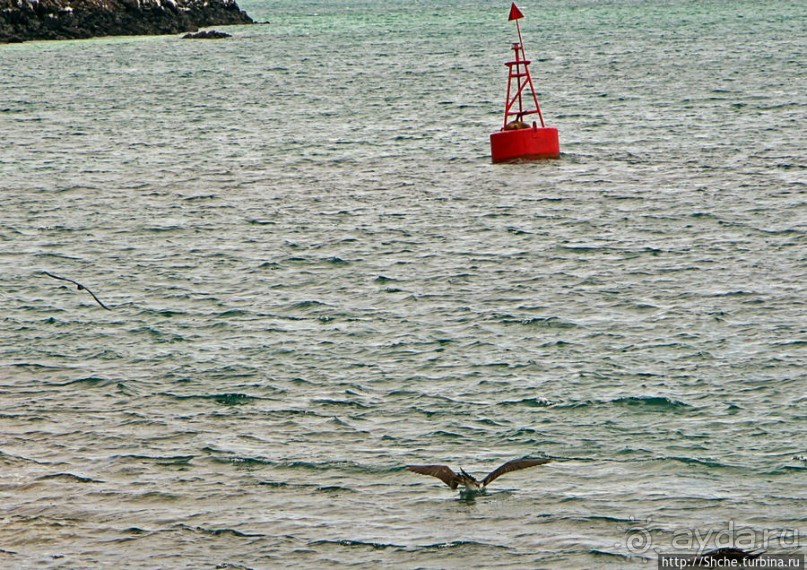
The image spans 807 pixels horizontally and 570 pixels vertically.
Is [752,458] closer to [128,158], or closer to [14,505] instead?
[14,505]

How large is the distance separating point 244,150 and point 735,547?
32.4 meters

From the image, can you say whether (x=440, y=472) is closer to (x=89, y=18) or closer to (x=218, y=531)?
(x=218, y=531)

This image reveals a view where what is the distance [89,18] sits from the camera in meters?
108

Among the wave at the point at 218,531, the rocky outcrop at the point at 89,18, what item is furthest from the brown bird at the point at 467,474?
the rocky outcrop at the point at 89,18

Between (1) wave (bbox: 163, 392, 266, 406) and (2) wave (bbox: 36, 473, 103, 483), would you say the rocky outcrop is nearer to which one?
(1) wave (bbox: 163, 392, 266, 406)

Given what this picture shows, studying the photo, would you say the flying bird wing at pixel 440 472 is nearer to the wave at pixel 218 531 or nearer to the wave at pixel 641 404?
the wave at pixel 218 531

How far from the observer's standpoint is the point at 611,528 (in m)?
13.2

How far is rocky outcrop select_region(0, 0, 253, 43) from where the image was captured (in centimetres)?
10169

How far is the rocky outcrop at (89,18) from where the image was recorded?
10169 centimetres

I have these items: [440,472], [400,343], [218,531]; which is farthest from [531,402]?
[218,531]

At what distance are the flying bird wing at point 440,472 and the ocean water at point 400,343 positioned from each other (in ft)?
0.98

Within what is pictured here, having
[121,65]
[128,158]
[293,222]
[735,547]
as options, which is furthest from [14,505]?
[121,65]

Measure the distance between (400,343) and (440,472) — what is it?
694 cm

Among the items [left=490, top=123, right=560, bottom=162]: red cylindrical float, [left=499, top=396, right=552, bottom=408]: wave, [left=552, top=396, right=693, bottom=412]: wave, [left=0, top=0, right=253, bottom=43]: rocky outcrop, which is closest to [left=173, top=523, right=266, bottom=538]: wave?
[left=499, top=396, right=552, bottom=408]: wave
